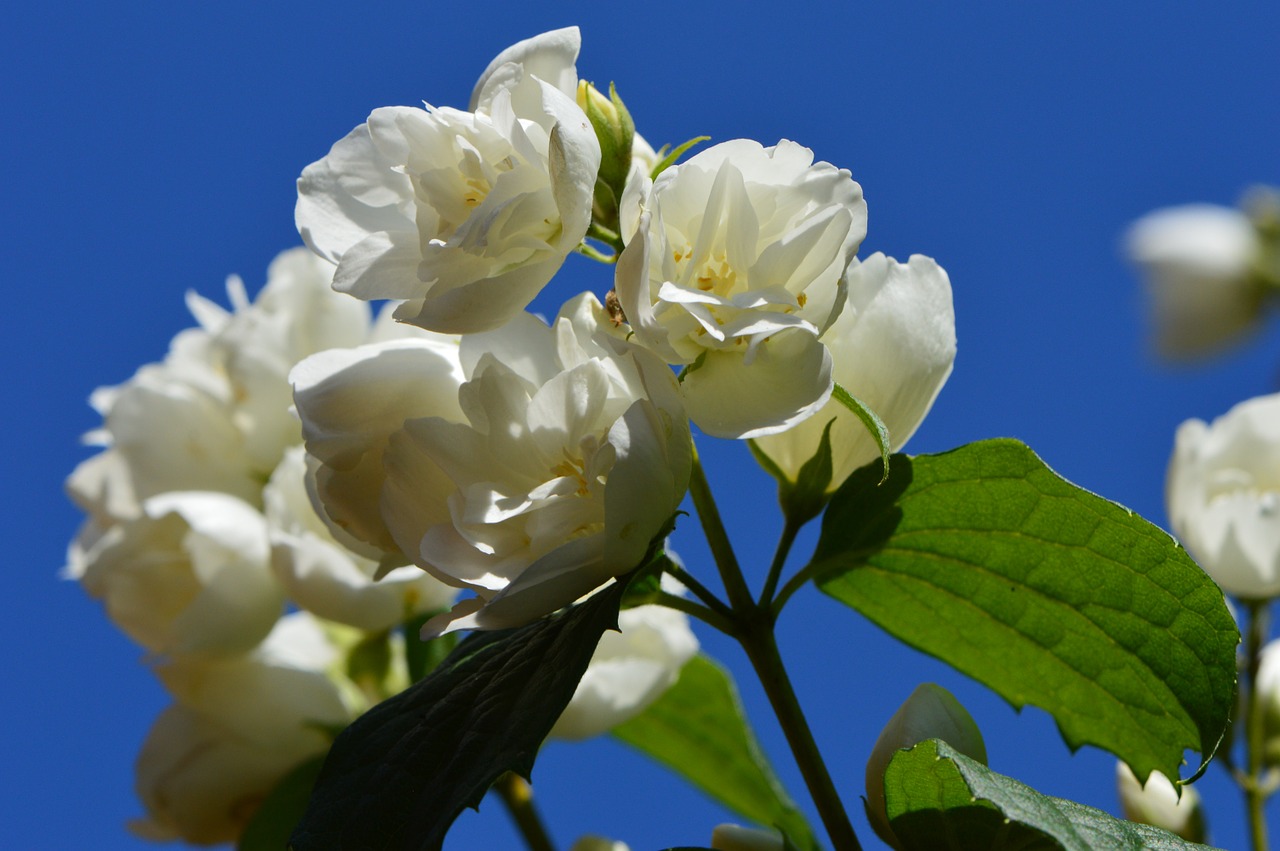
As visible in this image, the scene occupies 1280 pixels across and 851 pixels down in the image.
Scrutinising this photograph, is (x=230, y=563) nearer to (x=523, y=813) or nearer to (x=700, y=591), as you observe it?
(x=523, y=813)

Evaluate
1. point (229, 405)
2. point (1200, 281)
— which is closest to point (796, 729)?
point (229, 405)

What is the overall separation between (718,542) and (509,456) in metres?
0.15

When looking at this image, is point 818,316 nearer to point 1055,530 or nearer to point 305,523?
point 1055,530

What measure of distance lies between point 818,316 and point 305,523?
0.65m

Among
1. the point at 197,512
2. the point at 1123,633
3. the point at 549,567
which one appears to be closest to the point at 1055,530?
the point at 1123,633

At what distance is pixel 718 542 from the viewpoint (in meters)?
0.73

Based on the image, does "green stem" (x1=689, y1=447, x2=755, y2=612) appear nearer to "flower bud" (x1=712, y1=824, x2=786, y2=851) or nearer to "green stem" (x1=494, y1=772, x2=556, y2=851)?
"flower bud" (x1=712, y1=824, x2=786, y2=851)

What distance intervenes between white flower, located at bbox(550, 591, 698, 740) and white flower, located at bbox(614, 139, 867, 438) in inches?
19.1

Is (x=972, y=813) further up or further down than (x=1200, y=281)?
further down

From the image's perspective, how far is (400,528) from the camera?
65 centimetres

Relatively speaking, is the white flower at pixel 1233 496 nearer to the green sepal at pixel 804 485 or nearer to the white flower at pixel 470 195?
the green sepal at pixel 804 485

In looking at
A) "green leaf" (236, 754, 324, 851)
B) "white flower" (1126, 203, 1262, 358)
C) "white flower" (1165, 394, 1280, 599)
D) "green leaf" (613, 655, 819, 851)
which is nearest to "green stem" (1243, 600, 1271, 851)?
"white flower" (1165, 394, 1280, 599)

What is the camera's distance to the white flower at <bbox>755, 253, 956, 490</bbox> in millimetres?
740


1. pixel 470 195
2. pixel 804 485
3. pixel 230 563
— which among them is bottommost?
pixel 804 485
